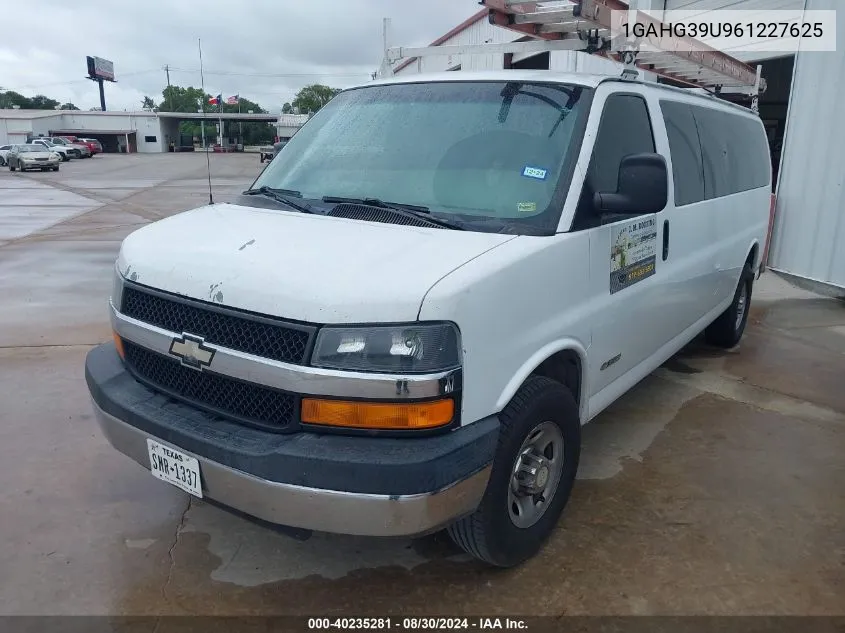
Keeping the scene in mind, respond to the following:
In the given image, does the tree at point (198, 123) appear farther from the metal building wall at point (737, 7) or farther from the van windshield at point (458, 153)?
the van windshield at point (458, 153)

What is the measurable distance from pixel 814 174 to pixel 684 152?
5731mm

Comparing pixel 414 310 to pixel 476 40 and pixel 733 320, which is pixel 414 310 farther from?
pixel 476 40

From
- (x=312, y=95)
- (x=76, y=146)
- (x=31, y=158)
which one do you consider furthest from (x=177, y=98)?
(x=31, y=158)

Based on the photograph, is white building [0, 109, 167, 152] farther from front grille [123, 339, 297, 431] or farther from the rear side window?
the rear side window

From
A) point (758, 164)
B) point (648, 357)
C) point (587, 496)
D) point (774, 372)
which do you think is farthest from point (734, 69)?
point (587, 496)

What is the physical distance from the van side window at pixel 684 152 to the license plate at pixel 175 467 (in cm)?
302

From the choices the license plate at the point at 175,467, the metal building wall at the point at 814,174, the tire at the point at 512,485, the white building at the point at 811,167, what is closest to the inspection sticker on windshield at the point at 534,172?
the tire at the point at 512,485

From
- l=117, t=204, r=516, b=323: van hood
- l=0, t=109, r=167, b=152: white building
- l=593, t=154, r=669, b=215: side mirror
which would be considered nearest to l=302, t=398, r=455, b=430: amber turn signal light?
l=117, t=204, r=516, b=323: van hood

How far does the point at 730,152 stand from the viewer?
5.21m

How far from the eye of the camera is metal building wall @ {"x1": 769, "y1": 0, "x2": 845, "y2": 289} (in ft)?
27.4

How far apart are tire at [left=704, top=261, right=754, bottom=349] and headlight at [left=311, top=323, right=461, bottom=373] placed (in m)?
4.40

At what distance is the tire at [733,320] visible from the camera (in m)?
5.96

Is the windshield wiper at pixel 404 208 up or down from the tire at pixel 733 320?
up

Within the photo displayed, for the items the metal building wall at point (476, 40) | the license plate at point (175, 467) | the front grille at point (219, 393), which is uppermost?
the metal building wall at point (476, 40)
